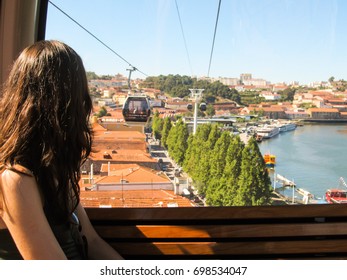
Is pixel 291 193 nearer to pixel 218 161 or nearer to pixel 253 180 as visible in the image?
pixel 253 180

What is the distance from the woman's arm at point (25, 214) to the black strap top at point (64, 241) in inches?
1.5

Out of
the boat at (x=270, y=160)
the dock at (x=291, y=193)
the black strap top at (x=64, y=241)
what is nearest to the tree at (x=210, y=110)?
the boat at (x=270, y=160)

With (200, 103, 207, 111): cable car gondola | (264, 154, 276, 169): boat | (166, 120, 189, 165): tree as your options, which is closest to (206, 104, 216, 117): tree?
(200, 103, 207, 111): cable car gondola

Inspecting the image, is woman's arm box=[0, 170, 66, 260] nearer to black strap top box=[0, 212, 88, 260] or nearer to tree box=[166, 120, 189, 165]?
black strap top box=[0, 212, 88, 260]

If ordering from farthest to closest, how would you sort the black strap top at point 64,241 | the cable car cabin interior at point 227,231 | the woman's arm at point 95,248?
the cable car cabin interior at point 227,231, the woman's arm at point 95,248, the black strap top at point 64,241

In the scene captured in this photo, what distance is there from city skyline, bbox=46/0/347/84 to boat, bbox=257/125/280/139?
1.05ft

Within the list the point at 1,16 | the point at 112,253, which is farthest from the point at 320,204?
the point at 1,16

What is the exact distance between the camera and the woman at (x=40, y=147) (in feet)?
3.54

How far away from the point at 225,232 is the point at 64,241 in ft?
3.16

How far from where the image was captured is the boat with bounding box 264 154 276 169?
7.80 ft

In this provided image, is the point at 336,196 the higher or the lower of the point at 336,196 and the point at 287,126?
the lower

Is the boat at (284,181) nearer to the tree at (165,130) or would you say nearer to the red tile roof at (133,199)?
the red tile roof at (133,199)

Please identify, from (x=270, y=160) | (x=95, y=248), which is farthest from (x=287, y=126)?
(x=95, y=248)

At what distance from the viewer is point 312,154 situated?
7.80ft
